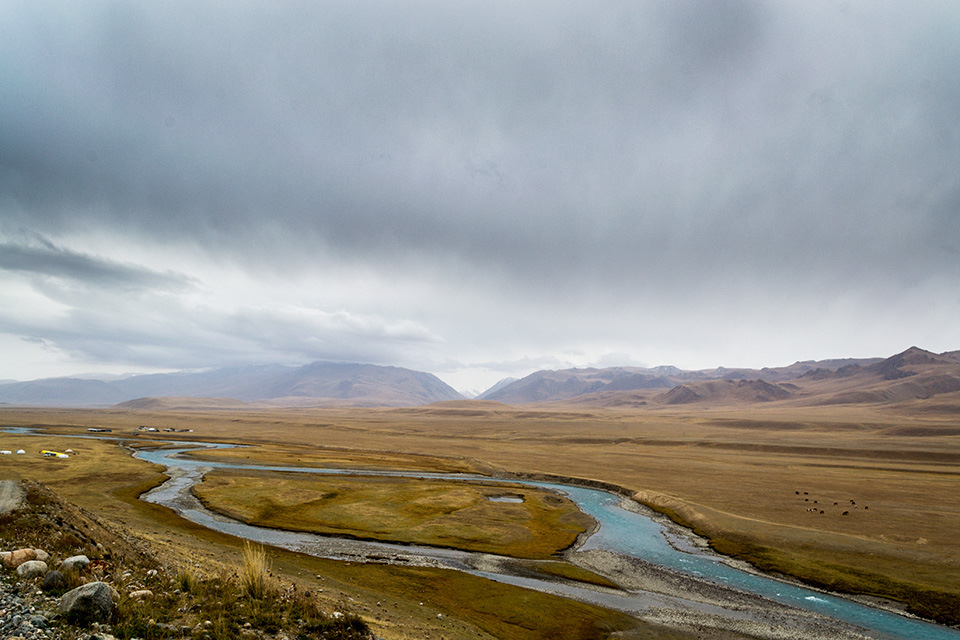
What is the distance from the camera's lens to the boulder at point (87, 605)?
1087cm

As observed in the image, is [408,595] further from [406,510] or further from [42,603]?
[406,510]

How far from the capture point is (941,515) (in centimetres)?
5422

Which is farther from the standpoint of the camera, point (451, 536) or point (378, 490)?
point (378, 490)

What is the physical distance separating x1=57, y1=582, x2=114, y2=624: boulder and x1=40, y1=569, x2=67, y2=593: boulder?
197 cm

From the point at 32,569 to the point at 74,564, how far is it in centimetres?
128

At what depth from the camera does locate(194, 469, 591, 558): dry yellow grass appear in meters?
45.4

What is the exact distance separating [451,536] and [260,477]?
4440cm

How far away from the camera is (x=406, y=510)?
181ft

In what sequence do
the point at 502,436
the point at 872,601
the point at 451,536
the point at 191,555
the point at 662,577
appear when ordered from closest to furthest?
the point at 191,555
the point at 872,601
the point at 662,577
the point at 451,536
the point at 502,436

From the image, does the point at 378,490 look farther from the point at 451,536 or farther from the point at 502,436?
the point at 502,436

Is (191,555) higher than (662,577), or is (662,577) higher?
(191,555)

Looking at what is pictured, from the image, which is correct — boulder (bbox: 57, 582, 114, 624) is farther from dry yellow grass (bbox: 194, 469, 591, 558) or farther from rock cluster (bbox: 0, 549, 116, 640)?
dry yellow grass (bbox: 194, 469, 591, 558)

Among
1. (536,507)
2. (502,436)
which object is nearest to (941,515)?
(536,507)

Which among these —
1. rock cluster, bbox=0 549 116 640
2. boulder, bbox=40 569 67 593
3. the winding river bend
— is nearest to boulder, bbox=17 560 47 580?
rock cluster, bbox=0 549 116 640
